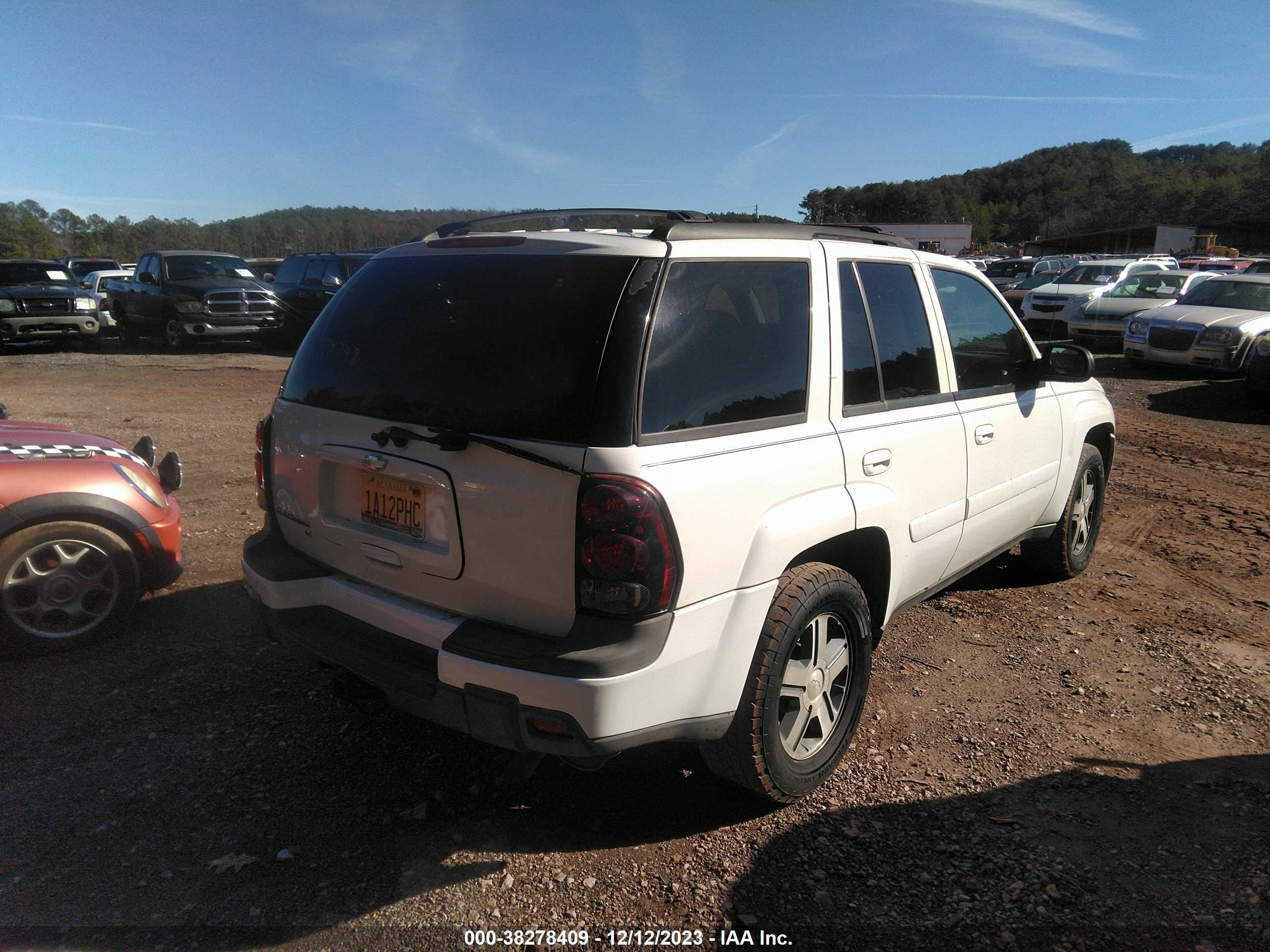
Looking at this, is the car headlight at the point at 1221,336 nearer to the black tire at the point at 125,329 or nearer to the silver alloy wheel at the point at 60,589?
the silver alloy wheel at the point at 60,589

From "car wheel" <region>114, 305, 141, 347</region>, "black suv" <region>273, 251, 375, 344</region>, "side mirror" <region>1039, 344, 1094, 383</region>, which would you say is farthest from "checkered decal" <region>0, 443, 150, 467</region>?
"car wheel" <region>114, 305, 141, 347</region>

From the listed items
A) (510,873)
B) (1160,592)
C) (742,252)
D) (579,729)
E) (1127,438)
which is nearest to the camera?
(579,729)

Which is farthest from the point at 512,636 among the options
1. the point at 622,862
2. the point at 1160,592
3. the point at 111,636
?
the point at 1160,592

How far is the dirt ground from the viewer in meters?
2.48

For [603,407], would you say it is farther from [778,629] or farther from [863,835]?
[863,835]

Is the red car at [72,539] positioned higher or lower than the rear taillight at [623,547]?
lower

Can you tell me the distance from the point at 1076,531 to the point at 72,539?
17.7ft

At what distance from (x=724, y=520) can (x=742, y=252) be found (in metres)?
0.93

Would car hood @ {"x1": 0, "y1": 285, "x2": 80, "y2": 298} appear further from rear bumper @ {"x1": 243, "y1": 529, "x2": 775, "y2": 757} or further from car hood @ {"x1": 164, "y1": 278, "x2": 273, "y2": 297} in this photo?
rear bumper @ {"x1": 243, "y1": 529, "x2": 775, "y2": 757}

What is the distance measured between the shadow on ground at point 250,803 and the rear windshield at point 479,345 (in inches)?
42.6

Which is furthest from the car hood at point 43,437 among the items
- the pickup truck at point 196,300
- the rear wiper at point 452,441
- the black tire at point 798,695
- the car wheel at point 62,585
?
the pickup truck at point 196,300

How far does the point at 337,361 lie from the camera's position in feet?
9.94

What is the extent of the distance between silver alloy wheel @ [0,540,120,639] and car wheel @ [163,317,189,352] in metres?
14.7

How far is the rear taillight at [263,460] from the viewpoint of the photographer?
325 cm
